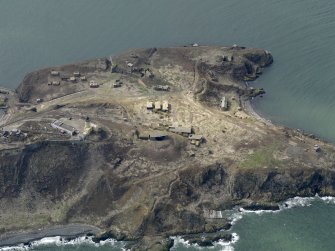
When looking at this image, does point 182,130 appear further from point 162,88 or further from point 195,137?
point 162,88

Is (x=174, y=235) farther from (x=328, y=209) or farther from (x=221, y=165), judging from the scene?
(x=328, y=209)

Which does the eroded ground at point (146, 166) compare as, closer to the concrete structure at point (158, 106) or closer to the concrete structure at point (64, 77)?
the concrete structure at point (158, 106)

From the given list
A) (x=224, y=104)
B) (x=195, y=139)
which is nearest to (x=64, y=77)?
(x=195, y=139)

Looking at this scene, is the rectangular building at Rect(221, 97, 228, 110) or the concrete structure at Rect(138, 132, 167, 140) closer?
the concrete structure at Rect(138, 132, 167, 140)

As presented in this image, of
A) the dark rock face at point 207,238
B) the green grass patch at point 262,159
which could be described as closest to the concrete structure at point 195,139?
the green grass patch at point 262,159

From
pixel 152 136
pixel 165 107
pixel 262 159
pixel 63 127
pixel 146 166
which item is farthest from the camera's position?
pixel 165 107

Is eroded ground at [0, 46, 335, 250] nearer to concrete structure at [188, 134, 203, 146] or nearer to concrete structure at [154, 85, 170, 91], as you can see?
concrete structure at [188, 134, 203, 146]

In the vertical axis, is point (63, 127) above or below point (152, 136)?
above

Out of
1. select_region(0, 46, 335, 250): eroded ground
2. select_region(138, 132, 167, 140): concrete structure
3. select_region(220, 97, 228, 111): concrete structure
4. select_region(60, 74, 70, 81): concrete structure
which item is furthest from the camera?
select_region(60, 74, 70, 81): concrete structure

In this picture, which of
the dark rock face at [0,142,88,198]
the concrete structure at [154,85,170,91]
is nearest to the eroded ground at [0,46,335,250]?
the dark rock face at [0,142,88,198]
